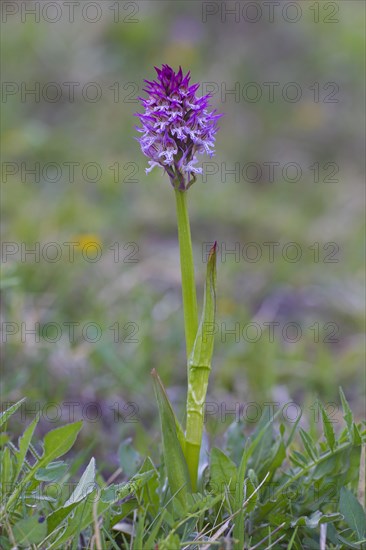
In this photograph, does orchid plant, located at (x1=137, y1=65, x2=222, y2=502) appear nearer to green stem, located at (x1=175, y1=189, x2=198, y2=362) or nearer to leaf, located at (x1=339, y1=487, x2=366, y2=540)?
green stem, located at (x1=175, y1=189, x2=198, y2=362)

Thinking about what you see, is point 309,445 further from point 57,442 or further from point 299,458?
point 57,442

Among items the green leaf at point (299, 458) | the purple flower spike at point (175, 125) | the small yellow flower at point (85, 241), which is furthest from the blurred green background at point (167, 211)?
the purple flower spike at point (175, 125)

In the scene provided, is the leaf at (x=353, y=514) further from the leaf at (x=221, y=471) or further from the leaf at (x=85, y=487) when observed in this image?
the leaf at (x=85, y=487)

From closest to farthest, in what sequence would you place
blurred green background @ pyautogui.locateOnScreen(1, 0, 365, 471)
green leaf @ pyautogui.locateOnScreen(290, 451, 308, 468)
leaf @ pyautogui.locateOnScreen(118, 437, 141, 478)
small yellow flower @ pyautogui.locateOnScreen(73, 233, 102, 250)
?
green leaf @ pyautogui.locateOnScreen(290, 451, 308, 468)
leaf @ pyautogui.locateOnScreen(118, 437, 141, 478)
blurred green background @ pyautogui.locateOnScreen(1, 0, 365, 471)
small yellow flower @ pyautogui.locateOnScreen(73, 233, 102, 250)

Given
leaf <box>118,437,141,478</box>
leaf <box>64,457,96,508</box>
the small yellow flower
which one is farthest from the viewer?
the small yellow flower

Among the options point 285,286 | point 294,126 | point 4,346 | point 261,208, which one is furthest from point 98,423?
point 294,126

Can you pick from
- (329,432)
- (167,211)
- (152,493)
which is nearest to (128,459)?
(152,493)

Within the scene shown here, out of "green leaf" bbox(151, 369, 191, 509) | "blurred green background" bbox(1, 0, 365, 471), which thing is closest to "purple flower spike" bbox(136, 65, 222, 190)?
"green leaf" bbox(151, 369, 191, 509)
